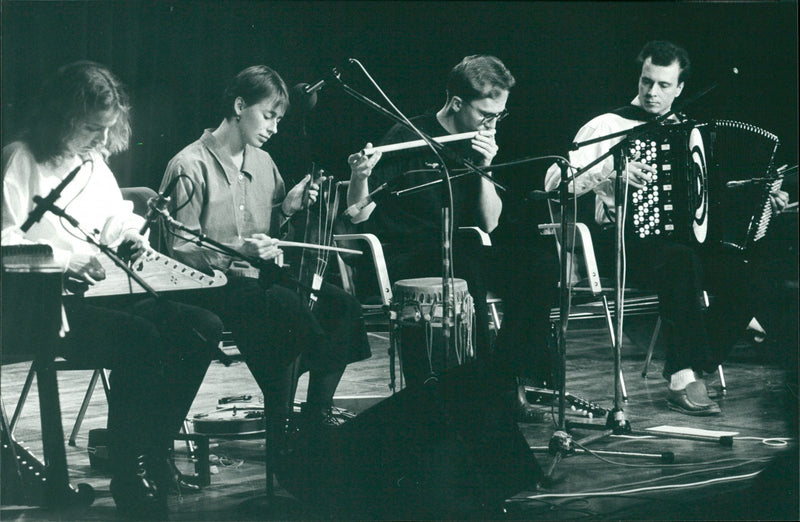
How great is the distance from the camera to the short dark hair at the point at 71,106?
2705 mm

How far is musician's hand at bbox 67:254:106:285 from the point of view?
8.36 feet

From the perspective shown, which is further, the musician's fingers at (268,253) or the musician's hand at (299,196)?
the musician's hand at (299,196)

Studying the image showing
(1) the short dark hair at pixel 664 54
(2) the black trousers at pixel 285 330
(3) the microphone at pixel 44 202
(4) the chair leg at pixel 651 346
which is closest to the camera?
(3) the microphone at pixel 44 202

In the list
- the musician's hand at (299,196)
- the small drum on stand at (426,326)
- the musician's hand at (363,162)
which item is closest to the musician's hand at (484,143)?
the musician's hand at (363,162)

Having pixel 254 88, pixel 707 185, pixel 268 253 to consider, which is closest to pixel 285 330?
pixel 268 253

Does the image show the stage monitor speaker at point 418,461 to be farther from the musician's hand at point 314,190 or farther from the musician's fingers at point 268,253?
the musician's hand at point 314,190

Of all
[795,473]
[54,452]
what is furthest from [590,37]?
[54,452]

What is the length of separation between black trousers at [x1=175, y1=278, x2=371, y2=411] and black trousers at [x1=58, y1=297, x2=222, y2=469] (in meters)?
0.22

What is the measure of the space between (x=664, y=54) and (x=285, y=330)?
2.02 m

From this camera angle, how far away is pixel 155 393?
2.60 meters

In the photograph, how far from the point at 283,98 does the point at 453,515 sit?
5.02 feet

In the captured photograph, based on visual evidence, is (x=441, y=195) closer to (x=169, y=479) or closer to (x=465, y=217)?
(x=465, y=217)

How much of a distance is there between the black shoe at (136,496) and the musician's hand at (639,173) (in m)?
2.10

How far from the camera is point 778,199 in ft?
12.9
